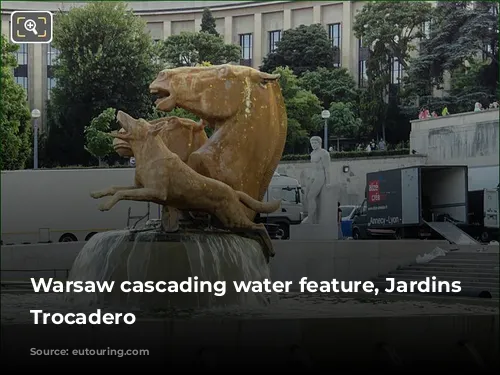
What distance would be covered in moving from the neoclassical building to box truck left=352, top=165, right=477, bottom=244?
28.9 meters

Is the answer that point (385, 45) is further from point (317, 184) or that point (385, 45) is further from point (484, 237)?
point (317, 184)

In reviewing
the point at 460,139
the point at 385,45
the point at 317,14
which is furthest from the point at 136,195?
the point at 317,14

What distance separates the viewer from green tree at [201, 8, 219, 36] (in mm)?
55947

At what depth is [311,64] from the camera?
55.4 meters

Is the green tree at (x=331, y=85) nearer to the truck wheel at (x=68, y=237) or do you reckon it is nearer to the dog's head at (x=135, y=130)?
the truck wheel at (x=68, y=237)

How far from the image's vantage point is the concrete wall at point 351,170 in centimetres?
4628

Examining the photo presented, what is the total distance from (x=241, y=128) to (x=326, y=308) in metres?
2.94

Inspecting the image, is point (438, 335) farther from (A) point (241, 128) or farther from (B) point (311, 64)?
(B) point (311, 64)

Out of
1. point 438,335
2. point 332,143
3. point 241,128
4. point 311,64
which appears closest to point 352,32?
point 311,64

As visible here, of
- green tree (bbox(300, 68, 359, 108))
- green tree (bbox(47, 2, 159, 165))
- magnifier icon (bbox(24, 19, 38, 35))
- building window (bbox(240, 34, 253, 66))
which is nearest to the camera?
magnifier icon (bbox(24, 19, 38, 35))

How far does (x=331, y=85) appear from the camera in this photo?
53.2 meters

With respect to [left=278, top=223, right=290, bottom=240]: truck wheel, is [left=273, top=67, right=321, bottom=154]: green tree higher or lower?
higher

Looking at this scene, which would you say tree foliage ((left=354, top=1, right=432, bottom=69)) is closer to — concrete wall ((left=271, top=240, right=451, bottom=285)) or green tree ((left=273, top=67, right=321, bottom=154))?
green tree ((left=273, top=67, right=321, bottom=154))

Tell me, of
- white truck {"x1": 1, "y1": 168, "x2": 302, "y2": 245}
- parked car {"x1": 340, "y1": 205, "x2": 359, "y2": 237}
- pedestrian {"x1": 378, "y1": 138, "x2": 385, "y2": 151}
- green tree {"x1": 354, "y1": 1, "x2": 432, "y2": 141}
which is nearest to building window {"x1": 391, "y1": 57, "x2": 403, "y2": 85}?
green tree {"x1": 354, "y1": 1, "x2": 432, "y2": 141}
